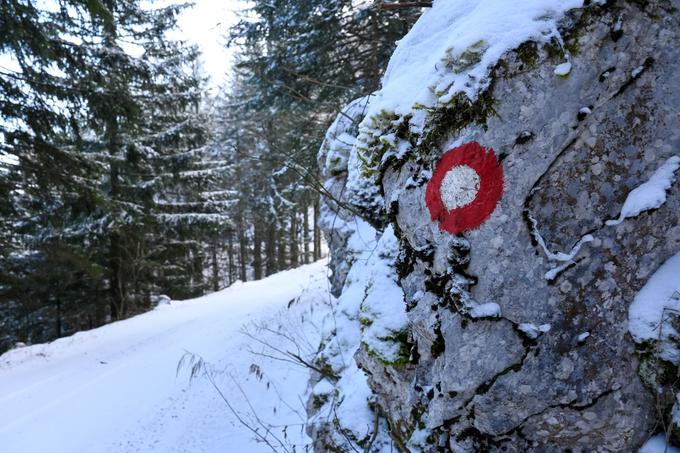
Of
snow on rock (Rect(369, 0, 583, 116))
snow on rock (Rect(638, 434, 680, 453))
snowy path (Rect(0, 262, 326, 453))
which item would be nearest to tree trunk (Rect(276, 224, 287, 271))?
snowy path (Rect(0, 262, 326, 453))

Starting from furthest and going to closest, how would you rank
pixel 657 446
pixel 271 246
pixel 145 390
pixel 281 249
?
pixel 281 249
pixel 271 246
pixel 145 390
pixel 657 446

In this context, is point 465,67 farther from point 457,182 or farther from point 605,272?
point 605,272

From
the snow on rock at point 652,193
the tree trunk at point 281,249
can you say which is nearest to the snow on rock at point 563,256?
the snow on rock at point 652,193

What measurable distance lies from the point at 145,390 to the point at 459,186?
665cm

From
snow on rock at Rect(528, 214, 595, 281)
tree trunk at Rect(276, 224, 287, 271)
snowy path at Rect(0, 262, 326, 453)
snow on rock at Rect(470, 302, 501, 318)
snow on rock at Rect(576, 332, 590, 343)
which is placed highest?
snow on rock at Rect(528, 214, 595, 281)

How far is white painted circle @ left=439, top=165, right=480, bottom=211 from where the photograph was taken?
1.88m

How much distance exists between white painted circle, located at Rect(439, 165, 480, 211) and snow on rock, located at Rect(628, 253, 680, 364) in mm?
814

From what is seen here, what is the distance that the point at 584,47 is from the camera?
1.73 m

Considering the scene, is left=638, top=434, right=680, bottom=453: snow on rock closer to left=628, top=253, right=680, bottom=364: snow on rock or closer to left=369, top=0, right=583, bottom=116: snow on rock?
left=628, top=253, right=680, bottom=364: snow on rock

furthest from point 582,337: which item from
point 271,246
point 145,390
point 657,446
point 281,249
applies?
point 281,249

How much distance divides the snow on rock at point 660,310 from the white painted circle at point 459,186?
0.81 metres

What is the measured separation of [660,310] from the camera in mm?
1586

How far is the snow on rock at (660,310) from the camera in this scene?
5.08 feet

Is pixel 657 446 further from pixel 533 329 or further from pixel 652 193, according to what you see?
pixel 652 193
